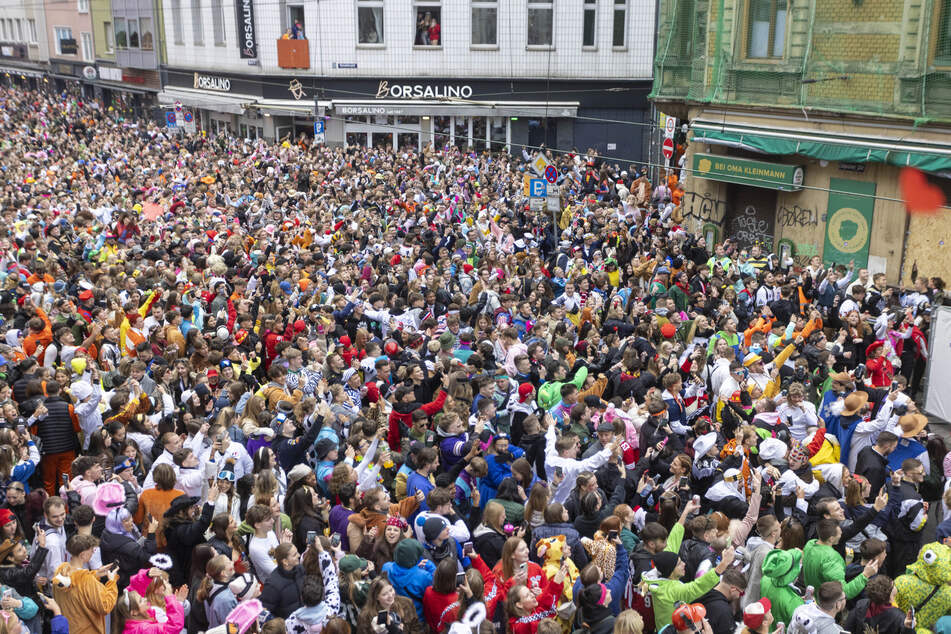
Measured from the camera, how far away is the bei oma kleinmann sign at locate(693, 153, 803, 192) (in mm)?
19219

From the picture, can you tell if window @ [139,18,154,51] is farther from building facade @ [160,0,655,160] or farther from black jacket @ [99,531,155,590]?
black jacket @ [99,531,155,590]

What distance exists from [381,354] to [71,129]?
3610 cm

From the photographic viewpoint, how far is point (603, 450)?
305 inches

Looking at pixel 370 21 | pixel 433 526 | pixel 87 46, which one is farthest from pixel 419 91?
pixel 87 46

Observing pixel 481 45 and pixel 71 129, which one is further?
pixel 71 129

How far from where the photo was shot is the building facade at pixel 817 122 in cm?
1644

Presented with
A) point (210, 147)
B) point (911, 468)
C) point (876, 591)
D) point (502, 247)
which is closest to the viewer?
point (876, 591)

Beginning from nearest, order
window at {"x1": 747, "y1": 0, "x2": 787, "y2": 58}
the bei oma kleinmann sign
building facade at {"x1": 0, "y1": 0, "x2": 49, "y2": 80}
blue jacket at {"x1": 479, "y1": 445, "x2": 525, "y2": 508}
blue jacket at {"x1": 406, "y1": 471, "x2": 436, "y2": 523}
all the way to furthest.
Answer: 1. blue jacket at {"x1": 406, "y1": 471, "x2": 436, "y2": 523}
2. blue jacket at {"x1": 479, "y1": 445, "x2": 525, "y2": 508}
3. the bei oma kleinmann sign
4. window at {"x1": 747, "y1": 0, "x2": 787, "y2": 58}
5. building facade at {"x1": 0, "y1": 0, "x2": 49, "y2": 80}

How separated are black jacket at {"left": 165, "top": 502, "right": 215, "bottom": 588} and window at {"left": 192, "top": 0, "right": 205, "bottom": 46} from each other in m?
39.1

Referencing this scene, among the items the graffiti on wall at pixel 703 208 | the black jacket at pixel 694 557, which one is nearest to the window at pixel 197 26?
the graffiti on wall at pixel 703 208

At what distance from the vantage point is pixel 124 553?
664cm

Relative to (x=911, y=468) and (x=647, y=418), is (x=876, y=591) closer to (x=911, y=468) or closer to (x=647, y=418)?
(x=911, y=468)

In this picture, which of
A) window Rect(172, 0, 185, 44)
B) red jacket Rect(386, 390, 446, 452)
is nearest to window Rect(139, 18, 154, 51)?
window Rect(172, 0, 185, 44)

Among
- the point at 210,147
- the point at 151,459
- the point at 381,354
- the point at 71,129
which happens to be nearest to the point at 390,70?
the point at 210,147
